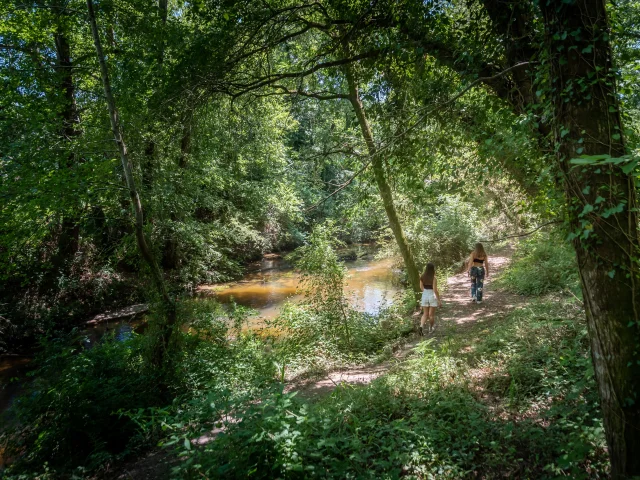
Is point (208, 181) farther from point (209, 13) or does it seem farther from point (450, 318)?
point (450, 318)

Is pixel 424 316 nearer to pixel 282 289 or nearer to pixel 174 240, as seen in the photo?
pixel 282 289

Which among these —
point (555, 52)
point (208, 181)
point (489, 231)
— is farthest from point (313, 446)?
point (489, 231)

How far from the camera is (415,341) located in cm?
805

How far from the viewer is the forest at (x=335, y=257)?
2598mm

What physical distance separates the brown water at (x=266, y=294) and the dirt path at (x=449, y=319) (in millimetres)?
2260

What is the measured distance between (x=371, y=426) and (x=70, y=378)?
451 cm

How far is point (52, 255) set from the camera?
12.3 m

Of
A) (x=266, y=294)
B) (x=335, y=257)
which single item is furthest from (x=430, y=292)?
(x=266, y=294)

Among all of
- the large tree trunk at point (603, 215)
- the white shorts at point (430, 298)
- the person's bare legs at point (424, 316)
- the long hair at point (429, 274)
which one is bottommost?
the person's bare legs at point (424, 316)

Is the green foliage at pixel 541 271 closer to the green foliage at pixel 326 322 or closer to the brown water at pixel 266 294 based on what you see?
the green foliage at pixel 326 322

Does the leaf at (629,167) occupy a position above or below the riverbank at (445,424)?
above

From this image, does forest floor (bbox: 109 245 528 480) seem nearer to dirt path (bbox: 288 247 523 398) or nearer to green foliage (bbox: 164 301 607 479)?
dirt path (bbox: 288 247 523 398)

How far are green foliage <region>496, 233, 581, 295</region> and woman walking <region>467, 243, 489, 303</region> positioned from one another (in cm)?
112

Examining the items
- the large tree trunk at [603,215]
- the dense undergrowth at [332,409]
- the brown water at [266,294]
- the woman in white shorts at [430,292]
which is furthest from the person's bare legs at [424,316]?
the large tree trunk at [603,215]
